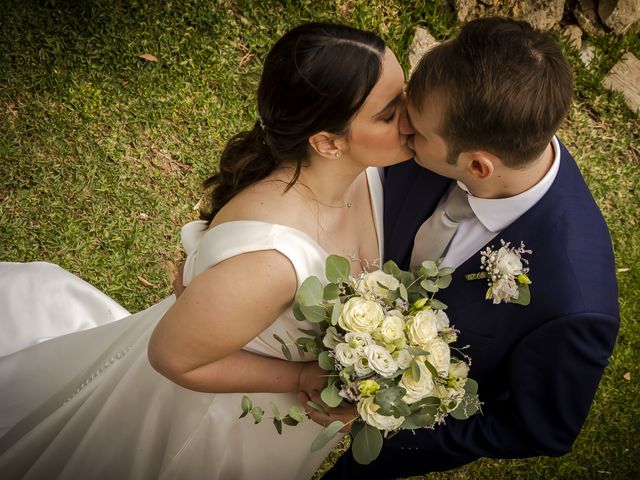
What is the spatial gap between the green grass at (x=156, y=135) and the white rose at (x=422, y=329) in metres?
2.44

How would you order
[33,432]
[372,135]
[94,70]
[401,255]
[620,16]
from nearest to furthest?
[372,135] < [401,255] < [33,432] < [94,70] < [620,16]

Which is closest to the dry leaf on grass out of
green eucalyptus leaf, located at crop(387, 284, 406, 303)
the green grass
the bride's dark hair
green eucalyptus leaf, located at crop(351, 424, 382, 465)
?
the green grass

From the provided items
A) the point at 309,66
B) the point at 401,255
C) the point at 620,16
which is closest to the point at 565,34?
the point at 620,16

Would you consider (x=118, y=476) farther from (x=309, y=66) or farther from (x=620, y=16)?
(x=620, y=16)

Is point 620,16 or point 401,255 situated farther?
point 620,16

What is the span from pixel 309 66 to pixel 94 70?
3.00m

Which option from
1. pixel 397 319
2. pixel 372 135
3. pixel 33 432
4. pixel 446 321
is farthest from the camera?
pixel 33 432

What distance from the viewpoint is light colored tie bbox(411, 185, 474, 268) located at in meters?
2.61

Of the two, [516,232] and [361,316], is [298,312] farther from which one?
[516,232]

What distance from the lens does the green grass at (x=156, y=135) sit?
14.1 feet

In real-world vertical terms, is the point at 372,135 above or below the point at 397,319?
above

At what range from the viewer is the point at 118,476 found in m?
3.16

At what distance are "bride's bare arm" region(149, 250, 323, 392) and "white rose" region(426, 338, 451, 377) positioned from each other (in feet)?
1.83

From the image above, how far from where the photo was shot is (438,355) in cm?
215
